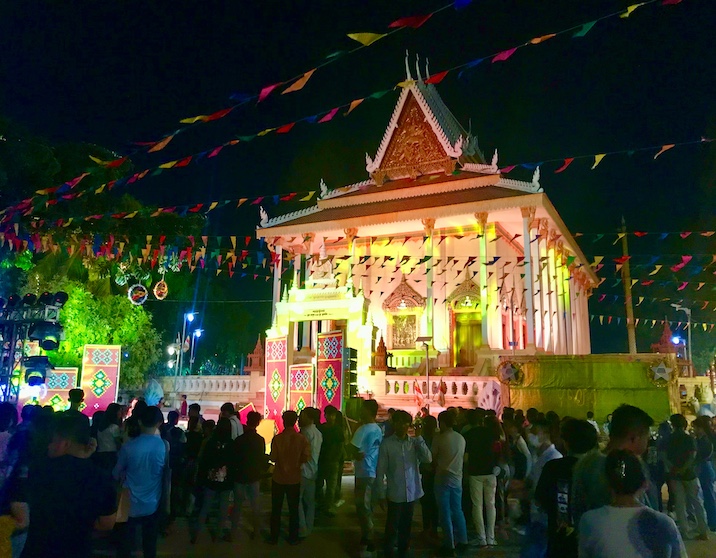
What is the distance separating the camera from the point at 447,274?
23359 mm

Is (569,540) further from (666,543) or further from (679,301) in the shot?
(679,301)

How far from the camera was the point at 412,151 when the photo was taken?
24547 mm

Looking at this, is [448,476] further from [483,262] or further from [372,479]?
[483,262]

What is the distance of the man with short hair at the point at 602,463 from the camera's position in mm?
3291

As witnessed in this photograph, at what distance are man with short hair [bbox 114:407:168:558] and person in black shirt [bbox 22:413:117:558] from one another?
1572mm

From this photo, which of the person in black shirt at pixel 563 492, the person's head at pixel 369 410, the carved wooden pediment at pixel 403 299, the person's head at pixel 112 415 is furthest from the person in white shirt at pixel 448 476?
the carved wooden pediment at pixel 403 299

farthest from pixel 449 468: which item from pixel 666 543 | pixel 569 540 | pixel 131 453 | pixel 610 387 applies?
pixel 610 387

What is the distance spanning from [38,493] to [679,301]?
3519 centimetres

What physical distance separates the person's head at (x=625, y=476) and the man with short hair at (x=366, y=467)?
4103mm

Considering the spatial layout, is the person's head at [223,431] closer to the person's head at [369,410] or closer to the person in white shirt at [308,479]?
the person in white shirt at [308,479]

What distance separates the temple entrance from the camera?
75.2ft

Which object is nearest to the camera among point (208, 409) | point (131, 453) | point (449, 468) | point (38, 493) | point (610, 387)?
point (38, 493)

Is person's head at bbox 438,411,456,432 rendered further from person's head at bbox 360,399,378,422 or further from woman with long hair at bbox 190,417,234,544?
woman with long hair at bbox 190,417,234,544

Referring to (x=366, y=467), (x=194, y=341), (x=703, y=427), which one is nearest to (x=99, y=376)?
(x=366, y=467)
